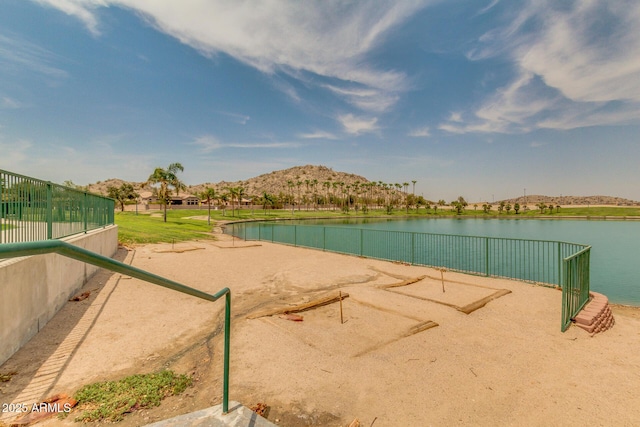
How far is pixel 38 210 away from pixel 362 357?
8427 millimetres

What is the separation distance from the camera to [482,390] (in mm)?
4617

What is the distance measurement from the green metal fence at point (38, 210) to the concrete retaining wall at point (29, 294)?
25.5 inches

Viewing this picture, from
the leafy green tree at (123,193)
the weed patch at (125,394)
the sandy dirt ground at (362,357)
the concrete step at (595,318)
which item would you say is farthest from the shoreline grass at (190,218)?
the concrete step at (595,318)

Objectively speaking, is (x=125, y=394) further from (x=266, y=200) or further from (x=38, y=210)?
(x=266, y=200)

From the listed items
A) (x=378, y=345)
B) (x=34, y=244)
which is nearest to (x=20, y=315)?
(x=34, y=244)

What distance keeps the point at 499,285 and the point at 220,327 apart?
10082mm

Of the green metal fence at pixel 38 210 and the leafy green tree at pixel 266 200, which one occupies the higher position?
the leafy green tree at pixel 266 200

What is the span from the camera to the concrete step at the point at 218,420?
3.07 metres

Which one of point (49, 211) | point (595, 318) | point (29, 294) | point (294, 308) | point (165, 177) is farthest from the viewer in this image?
point (165, 177)

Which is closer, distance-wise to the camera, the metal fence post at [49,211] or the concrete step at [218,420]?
the concrete step at [218,420]

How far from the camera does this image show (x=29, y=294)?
20.1 ft

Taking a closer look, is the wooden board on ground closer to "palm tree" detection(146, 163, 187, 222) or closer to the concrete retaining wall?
the concrete retaining wall

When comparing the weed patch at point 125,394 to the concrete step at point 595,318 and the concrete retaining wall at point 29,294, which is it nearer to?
the concrete retaining wall at point 29,294

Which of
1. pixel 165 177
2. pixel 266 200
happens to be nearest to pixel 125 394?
pixel 165 177
